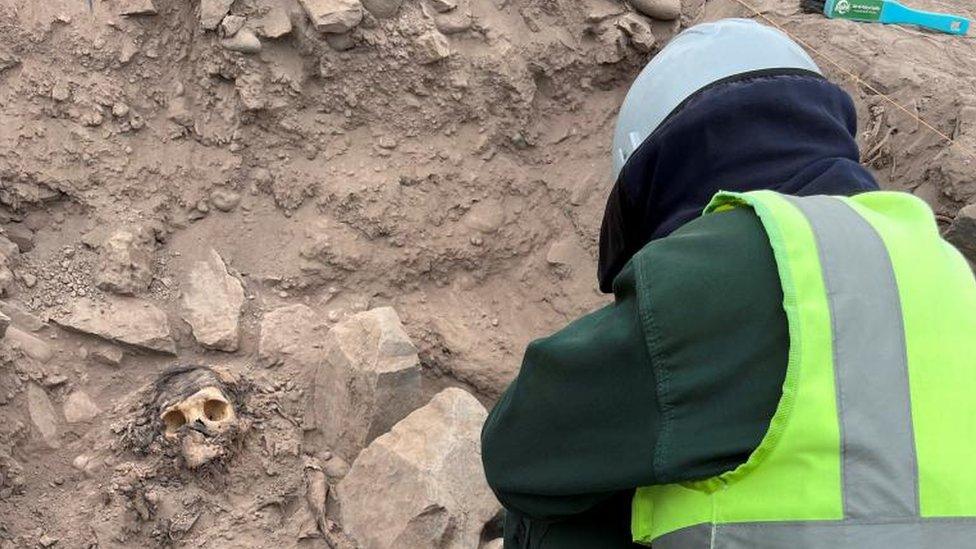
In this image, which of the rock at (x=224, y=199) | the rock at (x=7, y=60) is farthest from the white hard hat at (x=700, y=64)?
the rock at (x=7, y=60)

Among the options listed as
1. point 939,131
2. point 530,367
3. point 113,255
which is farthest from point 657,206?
point 939,131

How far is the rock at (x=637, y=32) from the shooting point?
393cm

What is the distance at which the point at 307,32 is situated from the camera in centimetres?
348

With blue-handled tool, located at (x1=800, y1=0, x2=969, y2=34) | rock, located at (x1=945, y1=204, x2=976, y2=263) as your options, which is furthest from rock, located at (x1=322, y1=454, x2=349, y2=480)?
blue-handled tool, located at (x1=800, y1=0, x2=969, y2=34)

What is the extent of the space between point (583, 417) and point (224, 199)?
253cm

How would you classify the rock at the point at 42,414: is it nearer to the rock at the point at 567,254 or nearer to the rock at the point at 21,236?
the rock at the point at 21,236

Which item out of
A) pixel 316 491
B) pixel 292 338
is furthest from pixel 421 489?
pixel 292 338

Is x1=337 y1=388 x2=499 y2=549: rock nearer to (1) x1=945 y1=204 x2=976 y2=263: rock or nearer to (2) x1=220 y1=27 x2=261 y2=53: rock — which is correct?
(2) x1=220 y1=27 x2=261 y2=53: rock

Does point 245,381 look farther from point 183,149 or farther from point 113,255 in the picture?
point 183,149

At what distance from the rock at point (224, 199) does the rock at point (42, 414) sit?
977 millimetres

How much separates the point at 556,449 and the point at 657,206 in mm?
591

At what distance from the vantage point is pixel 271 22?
344cm

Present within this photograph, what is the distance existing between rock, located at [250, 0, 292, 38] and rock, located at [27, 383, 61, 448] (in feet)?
4.99

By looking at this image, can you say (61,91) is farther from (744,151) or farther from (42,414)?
(744,151)
